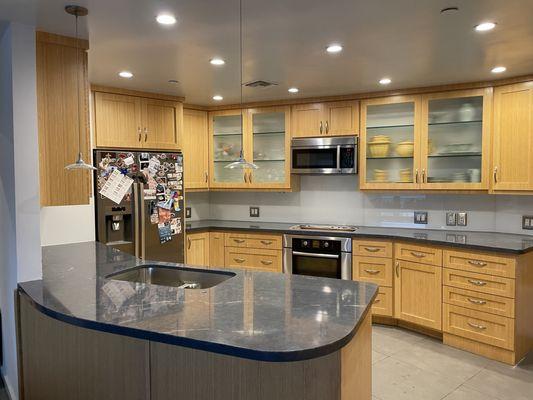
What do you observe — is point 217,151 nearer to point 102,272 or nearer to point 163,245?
point 163,245

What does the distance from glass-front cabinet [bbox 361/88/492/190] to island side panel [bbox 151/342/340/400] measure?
116 inches

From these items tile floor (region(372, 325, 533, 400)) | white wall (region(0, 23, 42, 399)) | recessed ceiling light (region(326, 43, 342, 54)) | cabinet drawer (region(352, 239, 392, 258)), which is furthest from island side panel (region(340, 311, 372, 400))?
cabinet drawer (region(352, 239, 392, 258))

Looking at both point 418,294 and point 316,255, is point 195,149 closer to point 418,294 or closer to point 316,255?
point 316,255

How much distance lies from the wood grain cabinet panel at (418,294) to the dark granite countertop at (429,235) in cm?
26

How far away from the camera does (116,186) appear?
A: 388 cm

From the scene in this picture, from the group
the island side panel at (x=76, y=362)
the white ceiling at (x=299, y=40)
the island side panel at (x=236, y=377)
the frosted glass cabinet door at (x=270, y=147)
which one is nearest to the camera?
the island side panel at (x=236, y=377)

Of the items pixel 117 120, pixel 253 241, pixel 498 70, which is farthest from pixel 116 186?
pixel 498 70

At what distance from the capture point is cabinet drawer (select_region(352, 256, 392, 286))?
3.98 meters

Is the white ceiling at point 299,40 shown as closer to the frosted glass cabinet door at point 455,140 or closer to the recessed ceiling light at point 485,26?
the recessed ceiling light at point 485,26

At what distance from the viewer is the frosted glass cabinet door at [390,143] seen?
4.11m

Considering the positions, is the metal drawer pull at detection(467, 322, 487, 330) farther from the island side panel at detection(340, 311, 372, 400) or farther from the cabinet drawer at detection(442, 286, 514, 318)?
the island side panel at detection(340, 311, 372, 400)

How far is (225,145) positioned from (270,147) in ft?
1.86

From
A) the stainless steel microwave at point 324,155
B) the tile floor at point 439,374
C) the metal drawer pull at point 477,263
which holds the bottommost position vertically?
the tile floor at point 439,374

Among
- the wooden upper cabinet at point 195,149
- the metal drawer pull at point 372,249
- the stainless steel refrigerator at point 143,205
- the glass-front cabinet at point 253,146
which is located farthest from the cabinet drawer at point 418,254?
the wooden upper cabinet at point 195,149
